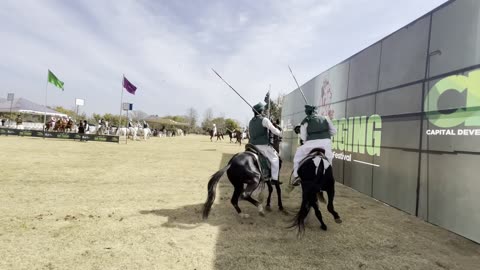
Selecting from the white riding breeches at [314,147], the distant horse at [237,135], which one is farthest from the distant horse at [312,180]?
the distant horse at [237,135]

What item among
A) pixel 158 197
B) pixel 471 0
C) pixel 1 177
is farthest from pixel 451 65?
pixel 1 177

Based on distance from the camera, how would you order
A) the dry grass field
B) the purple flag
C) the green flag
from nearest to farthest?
the dry grass field, the purple flag, the green flag

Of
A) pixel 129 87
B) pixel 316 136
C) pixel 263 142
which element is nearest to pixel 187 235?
pixel 263 142

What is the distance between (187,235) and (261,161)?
2.05m

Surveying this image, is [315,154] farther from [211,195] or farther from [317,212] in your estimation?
[211,195]

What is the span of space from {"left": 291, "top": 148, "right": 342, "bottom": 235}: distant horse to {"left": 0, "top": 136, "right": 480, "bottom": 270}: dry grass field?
0.30m

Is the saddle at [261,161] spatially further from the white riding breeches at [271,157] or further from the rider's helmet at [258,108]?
the rider's helmet at [258,108]

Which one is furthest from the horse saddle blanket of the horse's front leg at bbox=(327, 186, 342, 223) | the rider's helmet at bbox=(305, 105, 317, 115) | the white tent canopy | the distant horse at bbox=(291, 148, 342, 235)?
the white tent canopy

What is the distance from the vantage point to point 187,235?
184 inches

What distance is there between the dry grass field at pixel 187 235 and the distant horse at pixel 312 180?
0.30m

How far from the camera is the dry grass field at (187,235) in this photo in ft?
12.5

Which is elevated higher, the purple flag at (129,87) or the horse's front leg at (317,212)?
the purple flag at (129,87)

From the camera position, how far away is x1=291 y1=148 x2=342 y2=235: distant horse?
494cm

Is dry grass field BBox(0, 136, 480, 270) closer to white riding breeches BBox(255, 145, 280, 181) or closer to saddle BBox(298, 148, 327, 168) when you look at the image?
white riding breeches BBox(255, 145, 280, 181)
